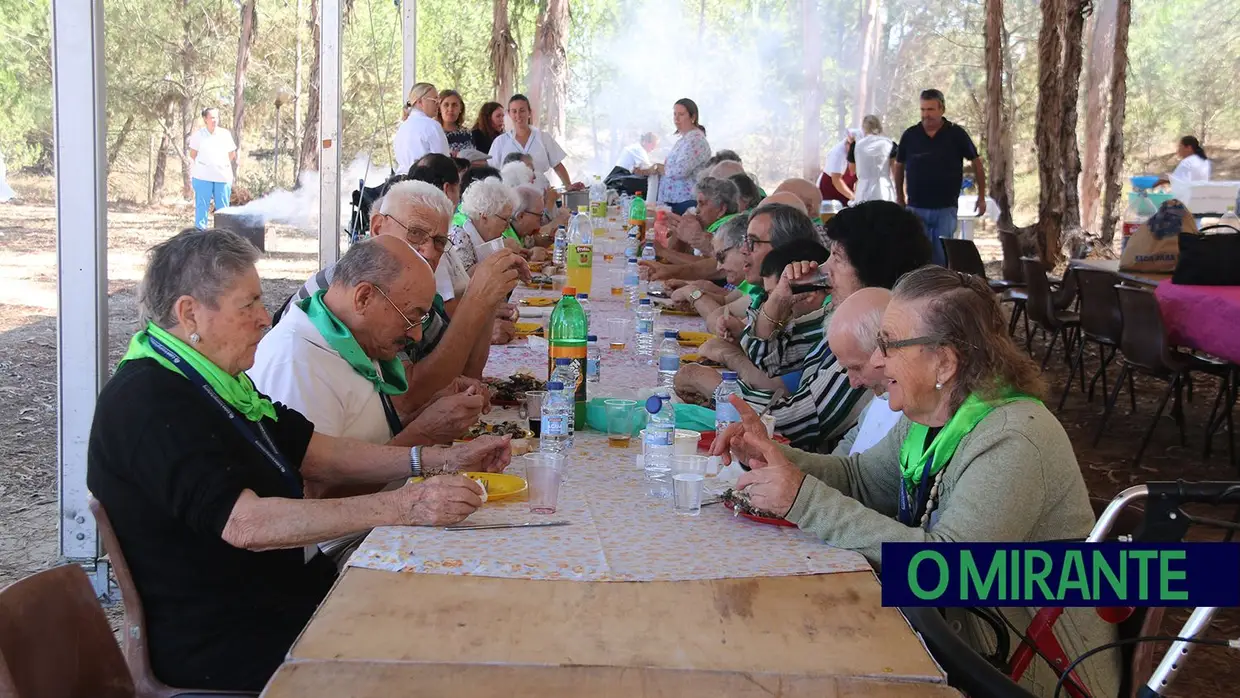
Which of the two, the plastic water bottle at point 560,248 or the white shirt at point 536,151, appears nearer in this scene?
the plastic water bottle at point 560,248

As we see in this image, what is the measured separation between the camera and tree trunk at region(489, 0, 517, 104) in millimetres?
16281

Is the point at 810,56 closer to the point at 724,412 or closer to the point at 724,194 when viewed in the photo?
the point at 724,194

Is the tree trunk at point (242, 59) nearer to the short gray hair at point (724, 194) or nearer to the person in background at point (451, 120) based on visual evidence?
the person in background at point (451, 120)

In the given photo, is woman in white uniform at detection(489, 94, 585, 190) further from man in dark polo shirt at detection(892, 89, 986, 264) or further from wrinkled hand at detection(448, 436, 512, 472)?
wrinkled hand at detection(448, 436, 512, 472)

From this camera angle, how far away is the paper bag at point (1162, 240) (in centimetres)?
694

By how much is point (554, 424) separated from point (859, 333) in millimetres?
757

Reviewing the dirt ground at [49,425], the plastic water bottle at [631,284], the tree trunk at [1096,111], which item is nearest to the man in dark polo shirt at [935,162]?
the dirt ground at [49,425]

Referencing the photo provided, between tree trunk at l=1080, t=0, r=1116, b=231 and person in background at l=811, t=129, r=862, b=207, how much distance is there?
3351 millimetres

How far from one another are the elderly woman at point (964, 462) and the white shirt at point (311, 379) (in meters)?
1.06

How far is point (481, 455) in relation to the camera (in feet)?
7.93

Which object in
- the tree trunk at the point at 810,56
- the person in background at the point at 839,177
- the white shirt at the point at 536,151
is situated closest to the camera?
the white shirt at the point at 536,151

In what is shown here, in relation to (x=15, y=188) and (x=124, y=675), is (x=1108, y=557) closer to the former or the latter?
(x=124, y=675)

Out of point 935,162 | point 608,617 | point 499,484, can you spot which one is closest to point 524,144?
point 935,162

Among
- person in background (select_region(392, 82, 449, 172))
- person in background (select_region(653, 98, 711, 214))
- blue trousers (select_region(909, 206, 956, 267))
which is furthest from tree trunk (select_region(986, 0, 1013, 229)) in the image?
person in background (select_region(392, 82, 449, 172))
